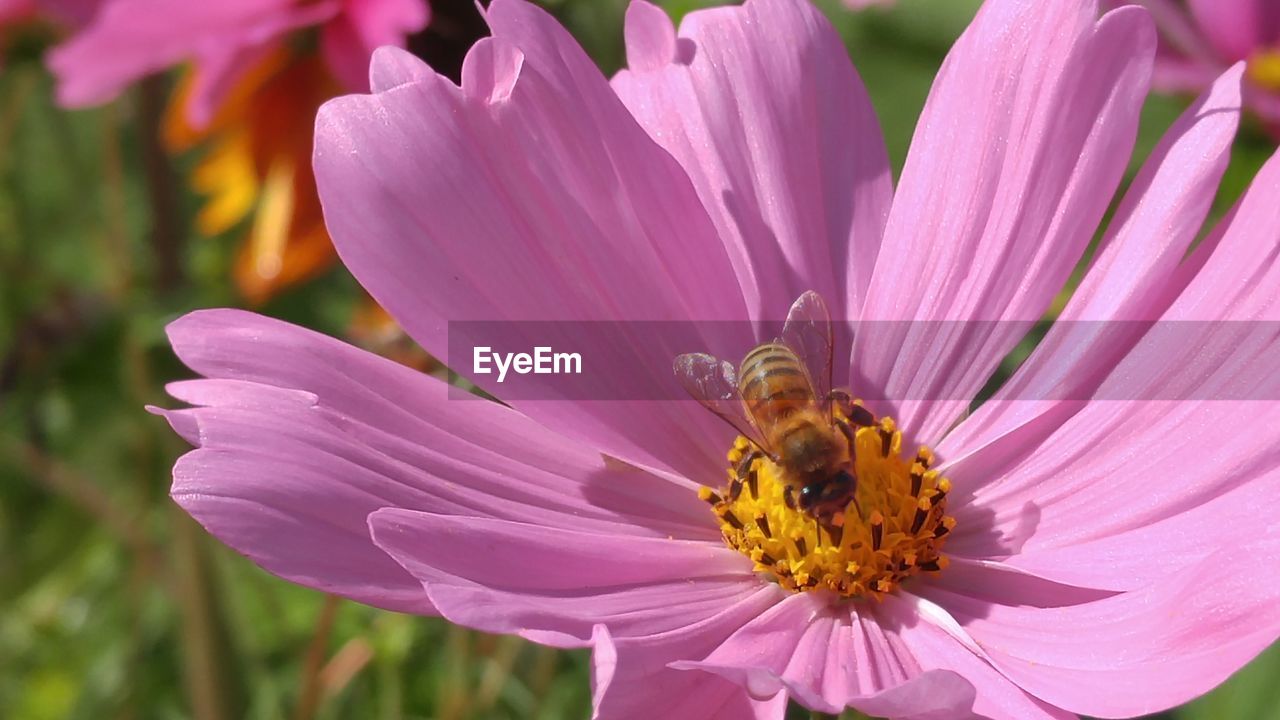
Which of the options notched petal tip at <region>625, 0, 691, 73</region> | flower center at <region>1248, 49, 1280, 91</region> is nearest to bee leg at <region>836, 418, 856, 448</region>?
notched petal tip at <region>625, 0, 691, 73</region>

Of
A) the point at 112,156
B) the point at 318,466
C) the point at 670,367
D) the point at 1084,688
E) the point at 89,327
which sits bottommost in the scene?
the point at 1084,688

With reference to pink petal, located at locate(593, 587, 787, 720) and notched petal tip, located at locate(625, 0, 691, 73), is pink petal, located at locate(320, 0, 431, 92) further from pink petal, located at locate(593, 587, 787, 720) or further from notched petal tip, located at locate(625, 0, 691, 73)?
pink petal, located at locate(593, 587, 787, 720)

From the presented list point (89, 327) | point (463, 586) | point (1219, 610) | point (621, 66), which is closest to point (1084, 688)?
point (1219, 610)

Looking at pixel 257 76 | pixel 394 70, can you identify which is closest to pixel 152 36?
pixel 257 76

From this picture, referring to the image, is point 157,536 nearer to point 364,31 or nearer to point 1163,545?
point 364,31

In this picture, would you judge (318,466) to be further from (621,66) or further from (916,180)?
(621,66)
